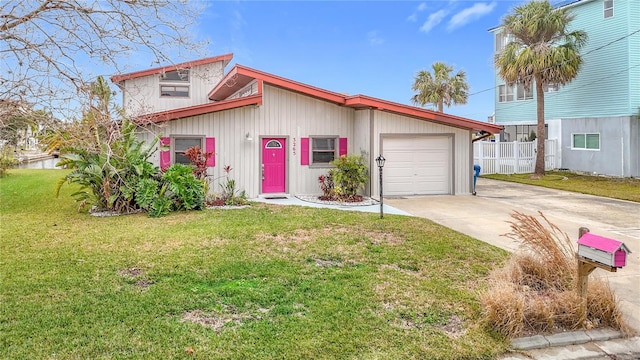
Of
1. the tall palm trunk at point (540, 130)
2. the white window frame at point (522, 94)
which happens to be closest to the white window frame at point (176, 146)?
the tall palm trunk at point (540, 130)

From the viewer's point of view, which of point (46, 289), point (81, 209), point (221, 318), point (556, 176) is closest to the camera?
point (221, 318)

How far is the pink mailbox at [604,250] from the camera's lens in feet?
12.1

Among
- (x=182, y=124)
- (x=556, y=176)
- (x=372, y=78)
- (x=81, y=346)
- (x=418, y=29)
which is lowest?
(x=81, y=346)

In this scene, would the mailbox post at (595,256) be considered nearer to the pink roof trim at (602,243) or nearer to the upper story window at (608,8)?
the pink roof trim at (602,243)

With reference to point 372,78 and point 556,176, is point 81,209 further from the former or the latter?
point 556,176

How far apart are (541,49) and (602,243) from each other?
18006 mm

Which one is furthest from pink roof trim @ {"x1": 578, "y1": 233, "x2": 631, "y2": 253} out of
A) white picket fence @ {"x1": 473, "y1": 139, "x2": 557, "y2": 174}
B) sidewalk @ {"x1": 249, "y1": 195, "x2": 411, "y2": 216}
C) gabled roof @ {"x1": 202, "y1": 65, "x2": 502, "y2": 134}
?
white picket fence @ {"x1": 473, "y1": 139, "x2": 557, "y2": 174}

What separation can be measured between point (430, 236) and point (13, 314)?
625 cm

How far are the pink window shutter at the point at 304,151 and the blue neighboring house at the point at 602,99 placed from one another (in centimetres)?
1245

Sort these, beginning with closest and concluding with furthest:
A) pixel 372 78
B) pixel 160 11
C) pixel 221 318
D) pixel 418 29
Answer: pixel 221 318 < pixel 160 11 < pixel 418 29 < pixel 372 78

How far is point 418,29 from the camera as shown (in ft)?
71.3

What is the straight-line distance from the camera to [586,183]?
1730 cm

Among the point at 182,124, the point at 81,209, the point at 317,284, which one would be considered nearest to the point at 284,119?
the point at 182,124

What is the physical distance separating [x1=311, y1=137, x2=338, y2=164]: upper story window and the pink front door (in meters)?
1.00
